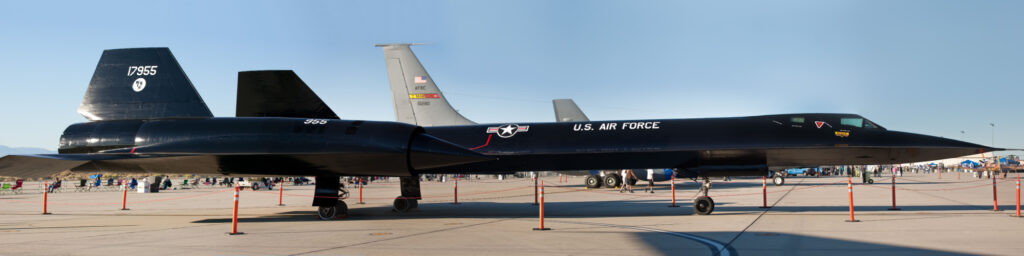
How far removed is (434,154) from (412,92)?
8877 mm

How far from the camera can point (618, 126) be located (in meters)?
14.9

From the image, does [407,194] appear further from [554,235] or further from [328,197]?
[554,235]

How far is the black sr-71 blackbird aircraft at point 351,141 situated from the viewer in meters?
13.3

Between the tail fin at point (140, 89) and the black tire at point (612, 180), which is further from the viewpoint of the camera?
the black tire at point (612, 180)

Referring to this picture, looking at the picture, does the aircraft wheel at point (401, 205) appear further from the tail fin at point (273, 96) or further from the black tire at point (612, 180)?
the black tire at point (612, 180)

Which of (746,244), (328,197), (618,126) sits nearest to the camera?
(746,244)

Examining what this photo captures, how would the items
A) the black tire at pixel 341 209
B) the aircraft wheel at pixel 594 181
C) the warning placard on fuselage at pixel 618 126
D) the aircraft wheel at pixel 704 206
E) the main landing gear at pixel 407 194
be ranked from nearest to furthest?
the aircraft wheel at pixel 704 206
the black tire at pixel 341 209
the warning placard on fuselage at pixel 618 126
the main landing gear at pixel 407 194
the aircraft wheel at pixel 594 181

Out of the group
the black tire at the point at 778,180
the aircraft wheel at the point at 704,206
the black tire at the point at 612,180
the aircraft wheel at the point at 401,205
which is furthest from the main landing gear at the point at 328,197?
the black tire at the point at 778,180

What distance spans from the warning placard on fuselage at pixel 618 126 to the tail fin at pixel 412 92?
7.01 meters

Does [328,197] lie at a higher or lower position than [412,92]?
lower

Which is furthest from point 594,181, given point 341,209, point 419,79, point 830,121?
point 341,209

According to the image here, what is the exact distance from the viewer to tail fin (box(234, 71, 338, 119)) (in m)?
15.2

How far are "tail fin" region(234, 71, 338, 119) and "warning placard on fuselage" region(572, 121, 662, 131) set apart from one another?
6.70 metres

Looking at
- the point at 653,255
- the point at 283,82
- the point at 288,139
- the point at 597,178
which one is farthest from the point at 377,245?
the point at 597,178
